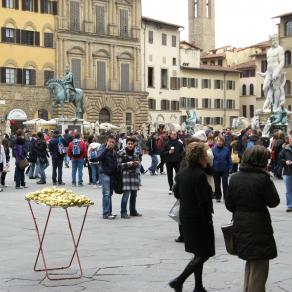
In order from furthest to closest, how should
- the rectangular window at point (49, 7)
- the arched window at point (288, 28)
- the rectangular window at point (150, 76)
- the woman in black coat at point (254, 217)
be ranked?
the arched window at point (288, 28)
the rectangular window at point (150, 76)
the rectangular window at point (49, 7)
the woman in black coat at point (254, 217)

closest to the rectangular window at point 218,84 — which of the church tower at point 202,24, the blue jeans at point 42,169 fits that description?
the church tower at point 202,24

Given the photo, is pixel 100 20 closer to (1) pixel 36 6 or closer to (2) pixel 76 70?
(2) pixel 76 70

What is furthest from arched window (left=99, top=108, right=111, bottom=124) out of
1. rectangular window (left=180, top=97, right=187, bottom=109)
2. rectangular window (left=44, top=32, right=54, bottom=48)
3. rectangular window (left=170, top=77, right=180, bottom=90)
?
rectangular window (left=180, top=97, right=187, bottom=109)

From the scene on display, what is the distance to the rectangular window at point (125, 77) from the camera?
6406 cm

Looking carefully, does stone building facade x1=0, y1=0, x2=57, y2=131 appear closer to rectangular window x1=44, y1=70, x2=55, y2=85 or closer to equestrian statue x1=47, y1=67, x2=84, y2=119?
rectangular window x1=44, y1=70, x2=55, y2=85

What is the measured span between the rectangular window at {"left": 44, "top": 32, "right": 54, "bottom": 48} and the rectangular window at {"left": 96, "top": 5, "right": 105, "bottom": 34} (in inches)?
196

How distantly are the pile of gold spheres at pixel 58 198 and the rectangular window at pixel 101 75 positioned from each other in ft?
178

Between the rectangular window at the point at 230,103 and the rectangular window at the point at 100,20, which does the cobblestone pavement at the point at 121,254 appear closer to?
the rectangular window at the point at 100,20

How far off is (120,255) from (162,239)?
1517 mm

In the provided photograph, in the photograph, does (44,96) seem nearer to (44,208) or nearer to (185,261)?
(44,208)

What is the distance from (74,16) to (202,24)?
6654 cm

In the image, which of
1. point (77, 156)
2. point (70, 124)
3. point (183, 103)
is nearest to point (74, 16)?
point (70, 124)

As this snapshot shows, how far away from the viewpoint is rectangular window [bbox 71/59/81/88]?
198 ft

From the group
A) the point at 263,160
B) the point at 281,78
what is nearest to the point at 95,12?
the point at 281,78
